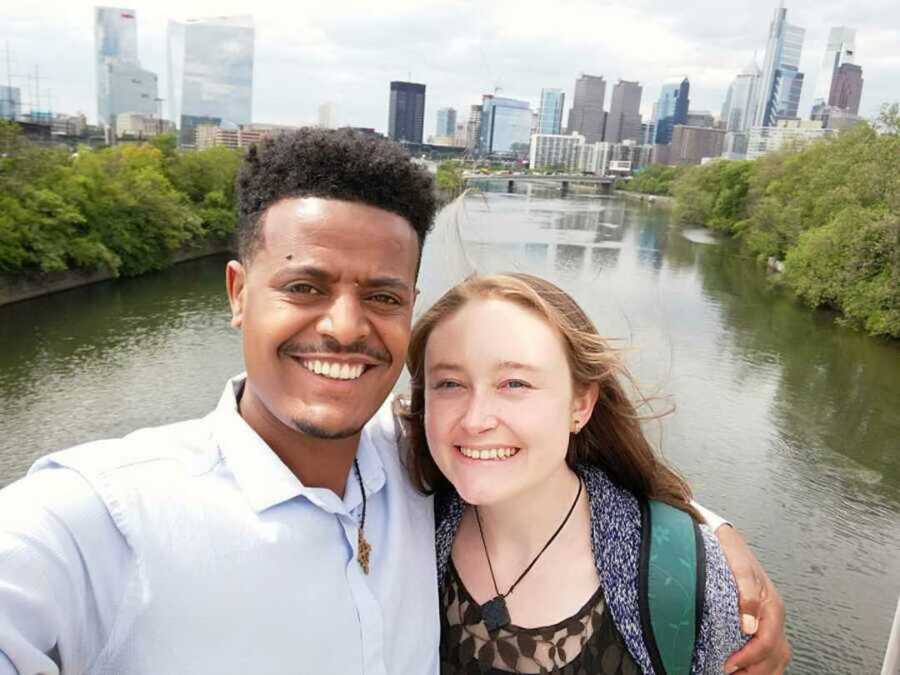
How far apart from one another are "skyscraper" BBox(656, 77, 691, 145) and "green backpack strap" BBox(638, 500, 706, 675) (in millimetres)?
144357

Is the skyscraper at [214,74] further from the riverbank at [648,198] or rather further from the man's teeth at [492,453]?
the man's teeth at [492,453]

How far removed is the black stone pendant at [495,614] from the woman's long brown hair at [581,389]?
253mm

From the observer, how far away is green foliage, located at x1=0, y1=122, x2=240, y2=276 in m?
17.0

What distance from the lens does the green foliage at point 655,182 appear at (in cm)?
6825

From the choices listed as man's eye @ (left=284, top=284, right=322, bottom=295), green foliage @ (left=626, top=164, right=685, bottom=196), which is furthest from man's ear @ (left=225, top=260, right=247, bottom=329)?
green foliage @ (left=626, top=164, right=685, bottom=196)

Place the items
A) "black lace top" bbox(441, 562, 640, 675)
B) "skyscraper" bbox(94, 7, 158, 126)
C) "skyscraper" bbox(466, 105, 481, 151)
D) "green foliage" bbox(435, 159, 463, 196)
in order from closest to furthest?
"black lace top" bbox(441, 562, 640, 675), "green foliage" bbox(435, 159, 463, 196), "skyscraper" bbox(466, 105, 481, 151), "skyscraper" bbox(94, 7, 158, 126)

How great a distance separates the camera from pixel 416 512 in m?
1.41

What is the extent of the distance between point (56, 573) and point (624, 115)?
13029 centimetres

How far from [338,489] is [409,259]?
1.35ft

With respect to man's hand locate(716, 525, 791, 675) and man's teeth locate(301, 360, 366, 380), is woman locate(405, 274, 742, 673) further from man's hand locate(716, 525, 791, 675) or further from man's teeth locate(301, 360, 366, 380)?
man's teeth locate(301, 360, 366, 380)

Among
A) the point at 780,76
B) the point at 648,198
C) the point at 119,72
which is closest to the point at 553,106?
the point at 648,198

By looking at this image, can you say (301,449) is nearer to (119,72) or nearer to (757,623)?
(757,623)

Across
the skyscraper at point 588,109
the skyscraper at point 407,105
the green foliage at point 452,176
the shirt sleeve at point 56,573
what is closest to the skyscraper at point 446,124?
the skyscraper at point 407,105

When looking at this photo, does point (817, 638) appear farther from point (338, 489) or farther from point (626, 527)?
point (338, 489)
